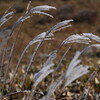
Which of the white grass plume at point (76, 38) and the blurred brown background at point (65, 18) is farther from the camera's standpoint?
the blurred brown background at point (65, 18)

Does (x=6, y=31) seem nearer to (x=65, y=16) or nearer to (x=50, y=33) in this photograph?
(x=50, y=33)

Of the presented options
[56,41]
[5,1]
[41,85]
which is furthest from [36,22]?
[41,85]

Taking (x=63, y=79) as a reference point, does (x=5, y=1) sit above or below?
below

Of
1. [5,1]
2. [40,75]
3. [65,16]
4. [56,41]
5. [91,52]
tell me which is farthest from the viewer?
[5,1]

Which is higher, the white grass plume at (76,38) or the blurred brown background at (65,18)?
the white grass plume at (76,38)

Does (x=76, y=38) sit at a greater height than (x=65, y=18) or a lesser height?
greater

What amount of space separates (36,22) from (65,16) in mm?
1043

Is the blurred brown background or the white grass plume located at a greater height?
the white grass plume

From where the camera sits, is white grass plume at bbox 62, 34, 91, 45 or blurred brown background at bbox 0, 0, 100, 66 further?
blurred brown background at bbox 0, 0, 100, 66

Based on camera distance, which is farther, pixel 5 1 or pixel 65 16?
pixel 5 1

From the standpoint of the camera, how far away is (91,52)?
6.16 meters

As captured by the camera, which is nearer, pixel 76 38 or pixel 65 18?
pixel 76 38

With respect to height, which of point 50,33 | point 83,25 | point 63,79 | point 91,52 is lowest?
point 83,25

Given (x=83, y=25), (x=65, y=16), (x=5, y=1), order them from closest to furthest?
(x=83, y=25) → (x=65, y=16) → (x=5, y=1)
